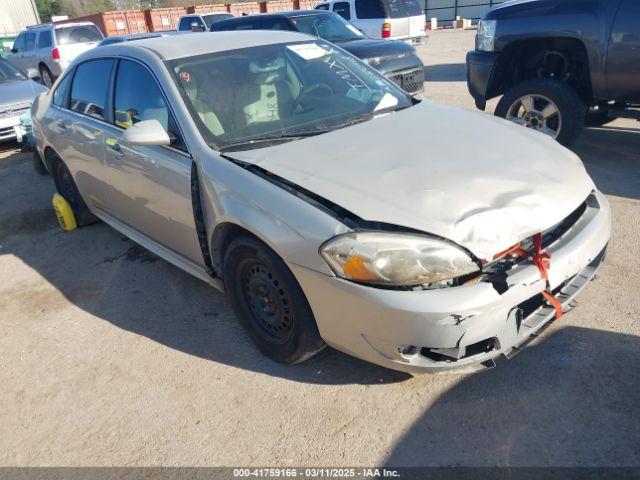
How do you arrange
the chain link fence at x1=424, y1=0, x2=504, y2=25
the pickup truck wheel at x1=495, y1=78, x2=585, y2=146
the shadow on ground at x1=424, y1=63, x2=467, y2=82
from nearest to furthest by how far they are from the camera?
the pickup truck wheel at x1=495, y1=78, x2=585, y2=146 < the shadow on ground at x1=424, y1=63, x2=467, y2=82 < the chain link fence at x1=424, y1=0, x2=504, y2=25

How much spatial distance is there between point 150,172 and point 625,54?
4.32 metres

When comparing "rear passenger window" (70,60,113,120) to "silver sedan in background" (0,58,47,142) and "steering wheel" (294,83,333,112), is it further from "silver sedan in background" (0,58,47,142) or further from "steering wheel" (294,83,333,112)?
"silver sedan in background" (0,58,47,142)

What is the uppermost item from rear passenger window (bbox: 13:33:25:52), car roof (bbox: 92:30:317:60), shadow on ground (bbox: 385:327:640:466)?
rear passenger window (bbox: 13:33:25:52)

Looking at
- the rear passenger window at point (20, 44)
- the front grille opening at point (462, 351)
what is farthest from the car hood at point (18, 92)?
the front grille opening at point (462, 351)

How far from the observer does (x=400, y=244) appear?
2.15 metres

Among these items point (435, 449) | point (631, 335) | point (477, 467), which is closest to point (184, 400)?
point (435, 449)

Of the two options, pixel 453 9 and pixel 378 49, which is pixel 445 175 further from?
pixel 453 9

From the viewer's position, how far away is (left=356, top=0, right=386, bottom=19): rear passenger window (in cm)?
1433

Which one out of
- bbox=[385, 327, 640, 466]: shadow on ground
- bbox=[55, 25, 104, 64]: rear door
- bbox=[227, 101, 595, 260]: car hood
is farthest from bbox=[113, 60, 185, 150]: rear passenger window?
bbox=[55, 25, 104, 64]: rear door

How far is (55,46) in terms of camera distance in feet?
45.4

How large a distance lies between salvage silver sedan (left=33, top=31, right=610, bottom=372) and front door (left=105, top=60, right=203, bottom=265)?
0.02 m

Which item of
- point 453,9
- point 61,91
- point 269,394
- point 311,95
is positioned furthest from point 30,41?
point 453,9

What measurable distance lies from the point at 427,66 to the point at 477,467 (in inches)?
510

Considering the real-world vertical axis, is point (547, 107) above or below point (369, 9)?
below
